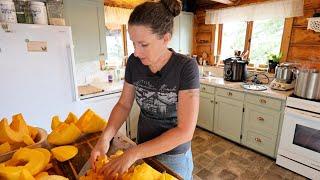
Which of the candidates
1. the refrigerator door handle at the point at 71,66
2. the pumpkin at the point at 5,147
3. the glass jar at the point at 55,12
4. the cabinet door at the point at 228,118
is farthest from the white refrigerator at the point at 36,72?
the cabinet door at the point at 228,118

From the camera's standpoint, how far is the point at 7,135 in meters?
0.71

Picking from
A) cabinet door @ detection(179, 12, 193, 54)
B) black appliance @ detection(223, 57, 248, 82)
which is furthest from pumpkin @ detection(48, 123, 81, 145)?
cabinet door @ detection(179, 12, 193, 54)

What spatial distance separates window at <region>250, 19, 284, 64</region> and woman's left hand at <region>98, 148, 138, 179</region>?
9.44 feet

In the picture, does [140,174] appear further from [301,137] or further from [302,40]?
[302,40]

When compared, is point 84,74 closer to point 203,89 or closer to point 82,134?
point 203,89

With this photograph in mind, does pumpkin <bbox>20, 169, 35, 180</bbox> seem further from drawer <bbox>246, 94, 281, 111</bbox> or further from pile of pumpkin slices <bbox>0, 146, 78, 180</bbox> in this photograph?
drawer <bbox>246, 94, 281, 111</bbox>

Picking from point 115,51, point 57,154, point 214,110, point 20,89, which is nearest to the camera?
point 57,154

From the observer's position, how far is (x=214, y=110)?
2.85 meters

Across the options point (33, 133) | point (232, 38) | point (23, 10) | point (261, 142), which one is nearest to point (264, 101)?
point (261, 142)

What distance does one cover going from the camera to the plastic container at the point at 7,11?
4.91ft

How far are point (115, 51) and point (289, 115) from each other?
7.99ft

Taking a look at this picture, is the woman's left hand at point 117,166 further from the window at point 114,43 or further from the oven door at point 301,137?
the window at point 114,43

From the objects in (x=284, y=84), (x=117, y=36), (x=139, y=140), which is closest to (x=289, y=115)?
(x=284, y=84)

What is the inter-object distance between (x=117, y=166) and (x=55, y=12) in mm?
1921
